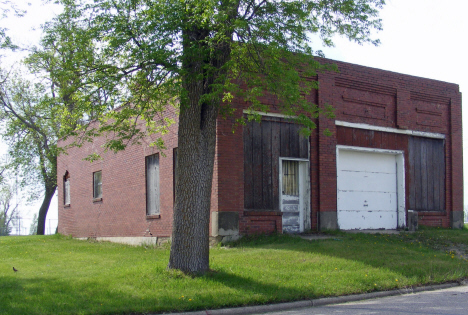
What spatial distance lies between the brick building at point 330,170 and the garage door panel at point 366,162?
4 centimetres

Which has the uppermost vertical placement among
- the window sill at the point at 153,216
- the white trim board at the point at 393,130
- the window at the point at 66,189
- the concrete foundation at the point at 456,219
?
the white trim board at the point at 393,130

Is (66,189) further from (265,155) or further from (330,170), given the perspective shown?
(330,170)

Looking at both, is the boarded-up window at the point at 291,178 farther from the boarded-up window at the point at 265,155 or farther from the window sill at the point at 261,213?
the window sill at the point at 261,213

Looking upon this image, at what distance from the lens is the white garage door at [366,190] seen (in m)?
17.0

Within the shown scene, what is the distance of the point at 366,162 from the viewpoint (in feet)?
58.2

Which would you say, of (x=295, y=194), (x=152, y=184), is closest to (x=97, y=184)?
(x=152, y=184)

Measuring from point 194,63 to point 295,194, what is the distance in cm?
714

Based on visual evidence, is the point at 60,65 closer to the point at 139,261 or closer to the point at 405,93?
the point at 139,261

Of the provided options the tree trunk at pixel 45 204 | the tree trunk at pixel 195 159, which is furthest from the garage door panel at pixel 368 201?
the tree trunk at pixel 45 204

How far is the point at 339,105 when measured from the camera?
16859 mm

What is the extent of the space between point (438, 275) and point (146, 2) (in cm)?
828

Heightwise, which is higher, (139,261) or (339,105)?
(339,105)

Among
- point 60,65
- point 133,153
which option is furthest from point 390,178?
point 60,65

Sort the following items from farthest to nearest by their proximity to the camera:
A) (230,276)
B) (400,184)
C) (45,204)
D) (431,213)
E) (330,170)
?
1. (45,204)
2. (431,213)
3. (400,184)
4. (330,170)
5. (230,276)
